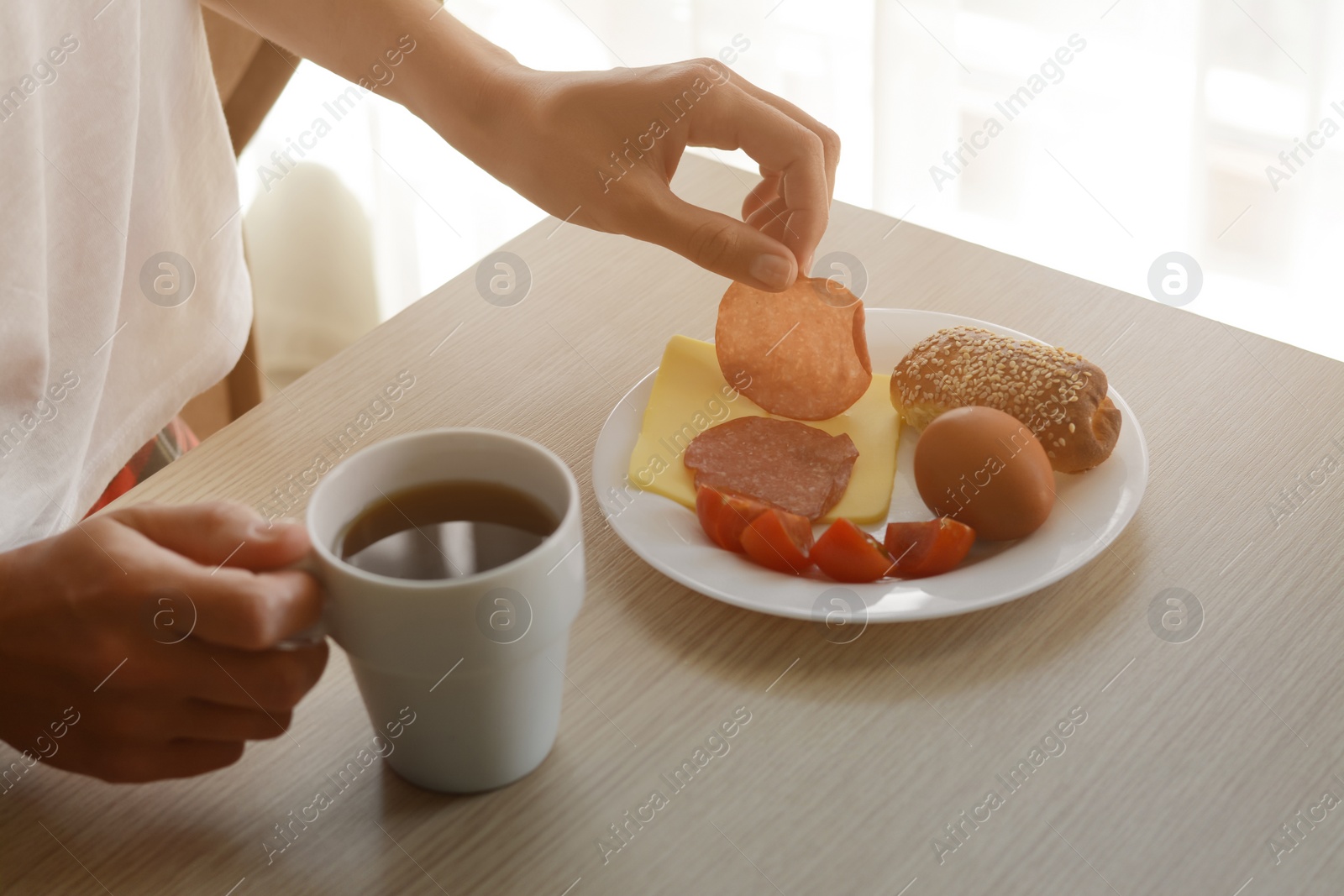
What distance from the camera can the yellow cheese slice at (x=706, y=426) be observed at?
0.76 meters

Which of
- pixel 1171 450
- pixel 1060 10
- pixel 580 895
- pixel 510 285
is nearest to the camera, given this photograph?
pixel 580 895

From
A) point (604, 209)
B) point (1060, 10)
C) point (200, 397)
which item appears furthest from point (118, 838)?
point (1060, 10)

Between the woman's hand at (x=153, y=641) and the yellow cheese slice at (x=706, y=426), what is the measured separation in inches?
11.7

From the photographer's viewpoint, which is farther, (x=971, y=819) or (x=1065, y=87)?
(x=1065, y=87)

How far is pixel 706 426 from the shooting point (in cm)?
83

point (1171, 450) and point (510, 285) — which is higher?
point (1171, 450)

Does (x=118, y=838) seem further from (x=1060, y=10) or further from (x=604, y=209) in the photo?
(x=1060, y=10)

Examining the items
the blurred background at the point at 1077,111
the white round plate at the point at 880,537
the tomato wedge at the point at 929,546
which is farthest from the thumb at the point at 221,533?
the blurred background at the point at 1077,111

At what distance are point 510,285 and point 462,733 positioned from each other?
1.76ft

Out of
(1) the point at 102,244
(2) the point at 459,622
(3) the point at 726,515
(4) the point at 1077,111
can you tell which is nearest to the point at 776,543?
(3) the point at 726,515

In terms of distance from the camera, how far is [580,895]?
1.79 ft

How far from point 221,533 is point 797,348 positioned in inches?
17.1

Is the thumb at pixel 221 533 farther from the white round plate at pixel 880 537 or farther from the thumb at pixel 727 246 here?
the thumb at pixel 727 246

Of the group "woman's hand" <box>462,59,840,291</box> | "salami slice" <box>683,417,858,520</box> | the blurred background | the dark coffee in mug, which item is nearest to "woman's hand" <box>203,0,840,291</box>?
"woman's hand" <box>462,59,840,291</box>
